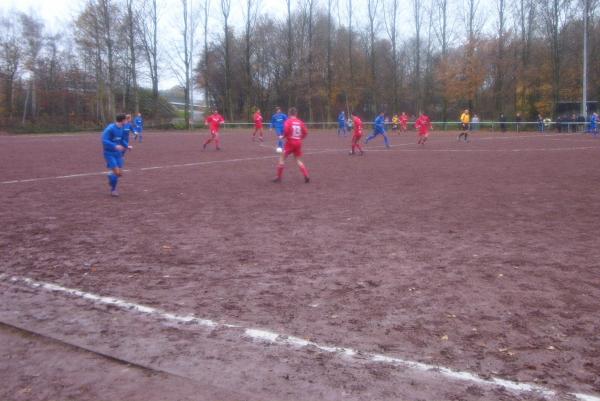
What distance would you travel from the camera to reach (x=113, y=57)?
189ft

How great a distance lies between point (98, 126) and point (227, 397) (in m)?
55.5

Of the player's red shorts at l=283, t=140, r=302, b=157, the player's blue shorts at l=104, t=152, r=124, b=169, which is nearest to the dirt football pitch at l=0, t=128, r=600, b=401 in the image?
the player's blue shorts at l=104, t=152, r=124, b=169

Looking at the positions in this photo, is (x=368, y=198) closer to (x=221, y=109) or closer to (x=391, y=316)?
(x=391, y=316)

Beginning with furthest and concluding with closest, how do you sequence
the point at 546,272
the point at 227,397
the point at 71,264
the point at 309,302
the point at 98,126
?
1. the point at 98,126
2. the point at 71,264
3. the point at 546,272
4. the point at 309,302
5. the point at 227,397

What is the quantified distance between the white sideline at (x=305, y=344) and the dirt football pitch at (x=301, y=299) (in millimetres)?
14

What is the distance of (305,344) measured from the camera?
12.7ft

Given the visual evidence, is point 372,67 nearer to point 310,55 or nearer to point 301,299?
point 310,55

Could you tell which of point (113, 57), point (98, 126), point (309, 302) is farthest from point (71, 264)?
point (113, 57)

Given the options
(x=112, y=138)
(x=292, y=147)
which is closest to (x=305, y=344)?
(x=112, y=138)

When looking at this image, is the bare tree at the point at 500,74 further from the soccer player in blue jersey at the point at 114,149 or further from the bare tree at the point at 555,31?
the soccer player in blue jersey at the point at 114,149

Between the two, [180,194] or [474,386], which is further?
[180,194]

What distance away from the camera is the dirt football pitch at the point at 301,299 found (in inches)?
134

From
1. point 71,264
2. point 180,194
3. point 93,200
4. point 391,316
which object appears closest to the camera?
point 391,316

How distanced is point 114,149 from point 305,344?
8432 millimetres
